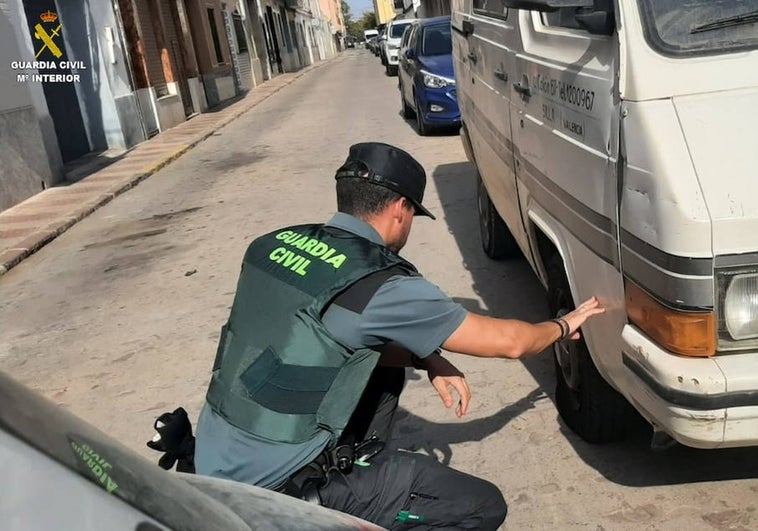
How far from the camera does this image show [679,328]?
2322mm

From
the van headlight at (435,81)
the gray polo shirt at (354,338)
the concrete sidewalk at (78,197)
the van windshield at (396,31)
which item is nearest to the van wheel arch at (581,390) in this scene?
the gray polo shirt at (354,338)

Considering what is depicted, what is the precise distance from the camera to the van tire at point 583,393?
3.25 metres

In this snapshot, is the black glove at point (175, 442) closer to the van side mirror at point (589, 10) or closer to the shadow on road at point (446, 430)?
the shadow on road at point (446, 430)

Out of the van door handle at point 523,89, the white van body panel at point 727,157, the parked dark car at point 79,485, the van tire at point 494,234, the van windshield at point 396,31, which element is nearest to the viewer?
the parked dark car at point 79,485

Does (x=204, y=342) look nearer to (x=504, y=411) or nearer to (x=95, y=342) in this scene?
(x=95, y=342)

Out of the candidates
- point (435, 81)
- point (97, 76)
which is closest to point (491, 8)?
point (435, 81)

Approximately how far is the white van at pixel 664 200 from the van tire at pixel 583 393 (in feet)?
0.05

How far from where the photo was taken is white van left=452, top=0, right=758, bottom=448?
88.8 inches

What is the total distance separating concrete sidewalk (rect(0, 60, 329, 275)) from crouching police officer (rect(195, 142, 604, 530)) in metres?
7.14

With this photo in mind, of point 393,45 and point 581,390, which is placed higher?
point 393,45

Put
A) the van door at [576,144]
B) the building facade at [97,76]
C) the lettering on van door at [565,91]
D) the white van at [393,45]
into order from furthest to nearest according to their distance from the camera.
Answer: the white van at [393,45]
the building facade at [97,76]
the lettering on van door at [565,91]
the van door at [576,144]

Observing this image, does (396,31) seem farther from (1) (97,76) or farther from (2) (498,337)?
(2) (498,337)

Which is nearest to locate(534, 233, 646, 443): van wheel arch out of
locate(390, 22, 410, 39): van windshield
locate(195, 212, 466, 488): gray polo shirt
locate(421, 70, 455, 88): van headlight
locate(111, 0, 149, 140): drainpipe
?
locate(195, 212, 466, 488): gray polo shirt

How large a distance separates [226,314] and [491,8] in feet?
9.45
